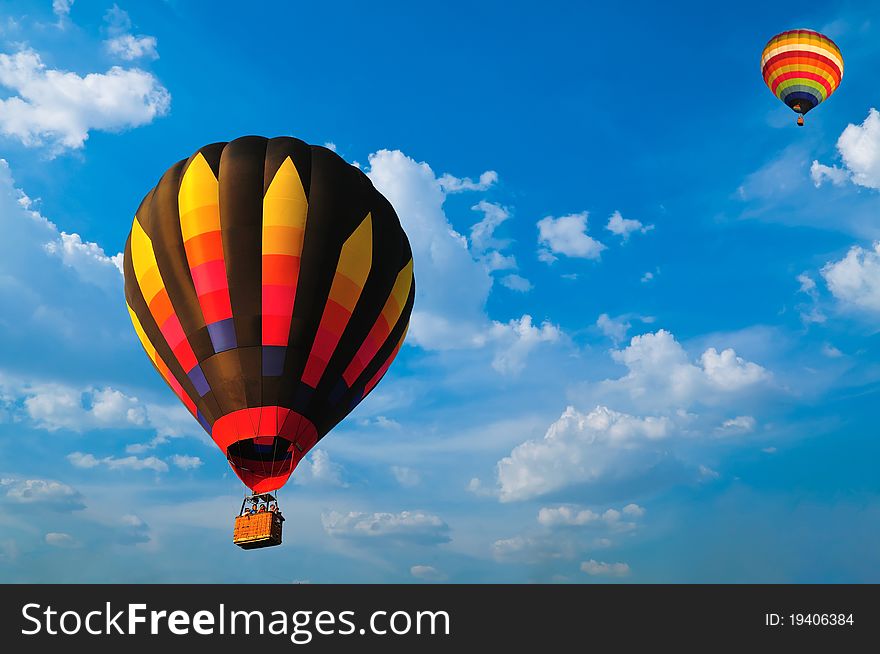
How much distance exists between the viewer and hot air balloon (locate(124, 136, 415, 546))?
83.1 feet

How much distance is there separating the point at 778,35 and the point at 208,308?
34264 millimetres

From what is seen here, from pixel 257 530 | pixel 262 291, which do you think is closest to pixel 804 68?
pixel 262 291

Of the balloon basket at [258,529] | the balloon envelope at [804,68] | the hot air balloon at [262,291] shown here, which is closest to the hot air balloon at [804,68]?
the balloon envelope at [804,68]

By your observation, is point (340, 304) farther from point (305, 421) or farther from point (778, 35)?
point (778, 35)

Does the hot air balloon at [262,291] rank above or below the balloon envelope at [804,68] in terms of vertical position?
below

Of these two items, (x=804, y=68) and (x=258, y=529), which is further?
(x=804, y=68)

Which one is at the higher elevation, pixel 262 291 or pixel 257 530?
pixel 262 291

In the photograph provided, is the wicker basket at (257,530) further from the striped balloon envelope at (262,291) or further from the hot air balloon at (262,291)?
the striped balloon envelope at (262,291)

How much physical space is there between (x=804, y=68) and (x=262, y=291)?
3200 cm

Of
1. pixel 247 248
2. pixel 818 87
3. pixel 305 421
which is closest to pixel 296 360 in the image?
pixel 305 421

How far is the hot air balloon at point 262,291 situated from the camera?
83.1ft

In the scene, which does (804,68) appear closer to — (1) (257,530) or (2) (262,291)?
(2) (262,291)

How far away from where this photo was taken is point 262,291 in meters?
25.6

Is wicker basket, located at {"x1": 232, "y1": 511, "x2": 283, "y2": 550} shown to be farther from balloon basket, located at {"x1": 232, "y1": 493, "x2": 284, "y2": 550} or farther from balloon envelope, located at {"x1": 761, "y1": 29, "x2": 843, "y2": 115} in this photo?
balloon envelope, located at {"x1": 761, "y1": 29, "x2": 843, "y2": 115}
